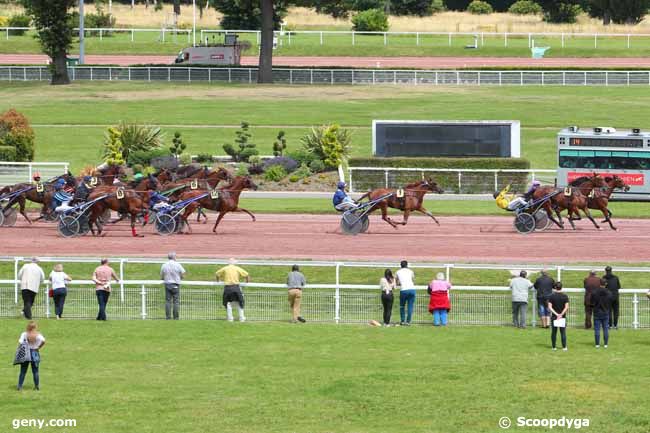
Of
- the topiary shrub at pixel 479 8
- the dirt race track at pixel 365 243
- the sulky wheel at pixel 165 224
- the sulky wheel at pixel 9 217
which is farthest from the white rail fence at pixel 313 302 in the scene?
the topiary shrub at pixel 479 8

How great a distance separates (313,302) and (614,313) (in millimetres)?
5285

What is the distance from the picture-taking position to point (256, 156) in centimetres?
4525

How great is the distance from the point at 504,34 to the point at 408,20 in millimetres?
11630

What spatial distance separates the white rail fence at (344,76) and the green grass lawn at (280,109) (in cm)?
134

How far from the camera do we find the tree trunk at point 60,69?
218ft

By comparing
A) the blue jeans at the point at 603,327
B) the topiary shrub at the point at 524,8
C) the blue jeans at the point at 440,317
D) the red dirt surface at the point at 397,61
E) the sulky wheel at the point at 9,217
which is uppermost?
the topiary shrub at the point at 524,8

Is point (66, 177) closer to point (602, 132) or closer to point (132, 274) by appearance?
point (132, 274)

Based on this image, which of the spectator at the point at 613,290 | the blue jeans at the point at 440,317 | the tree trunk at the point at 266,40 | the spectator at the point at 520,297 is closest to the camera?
the spectator at the point at 613,290

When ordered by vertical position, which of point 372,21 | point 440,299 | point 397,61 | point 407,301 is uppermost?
point 372,21

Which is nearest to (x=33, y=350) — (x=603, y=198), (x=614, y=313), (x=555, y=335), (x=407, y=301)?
(x=407, y=301)

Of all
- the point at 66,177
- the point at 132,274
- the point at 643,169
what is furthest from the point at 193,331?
the point at 643,169

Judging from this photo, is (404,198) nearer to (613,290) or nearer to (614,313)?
(614,313)

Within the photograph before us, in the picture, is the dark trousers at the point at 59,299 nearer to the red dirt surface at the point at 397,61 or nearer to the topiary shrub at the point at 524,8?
the red dirt surface at the point at 397,61

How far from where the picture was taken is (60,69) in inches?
2640
